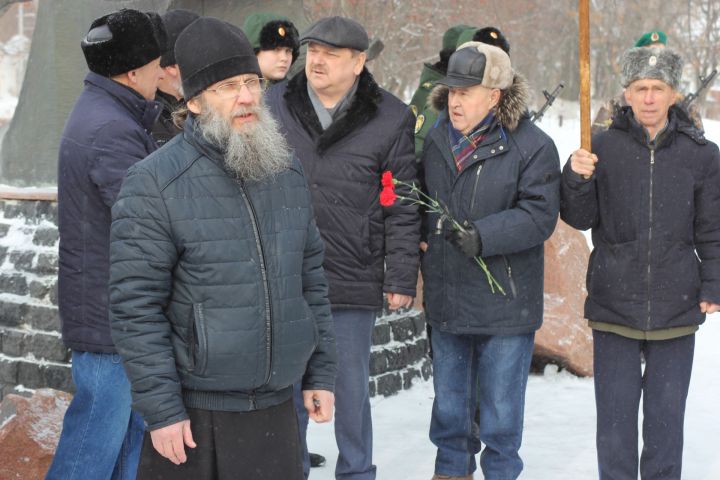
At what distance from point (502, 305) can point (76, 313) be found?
5.65 feet

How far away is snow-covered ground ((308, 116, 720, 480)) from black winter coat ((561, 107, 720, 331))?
119 centimetres

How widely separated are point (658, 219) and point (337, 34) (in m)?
1.51

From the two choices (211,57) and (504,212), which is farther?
(504,212)

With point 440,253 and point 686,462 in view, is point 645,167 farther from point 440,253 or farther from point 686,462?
point 686,462

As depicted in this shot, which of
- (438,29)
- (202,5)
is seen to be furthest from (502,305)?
(438,29)

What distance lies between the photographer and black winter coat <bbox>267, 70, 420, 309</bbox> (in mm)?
4551

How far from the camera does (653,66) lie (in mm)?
4426

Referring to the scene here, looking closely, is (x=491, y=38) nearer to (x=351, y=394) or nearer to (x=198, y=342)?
(x=351, y=394)

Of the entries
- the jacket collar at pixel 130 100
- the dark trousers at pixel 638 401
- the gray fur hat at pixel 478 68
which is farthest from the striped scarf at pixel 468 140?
the jacket collar at pixel 130 100

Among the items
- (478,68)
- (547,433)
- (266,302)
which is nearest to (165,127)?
(478,68)

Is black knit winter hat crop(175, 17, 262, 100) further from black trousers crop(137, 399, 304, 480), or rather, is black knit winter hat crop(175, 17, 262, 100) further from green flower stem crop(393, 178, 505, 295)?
green flower stem crop(393, 178, 505, 295)

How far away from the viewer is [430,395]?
670 centimetres

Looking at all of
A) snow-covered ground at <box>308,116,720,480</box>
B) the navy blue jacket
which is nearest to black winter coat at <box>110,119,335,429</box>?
the navy blue jacket

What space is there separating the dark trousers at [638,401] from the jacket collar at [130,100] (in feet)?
6.77
